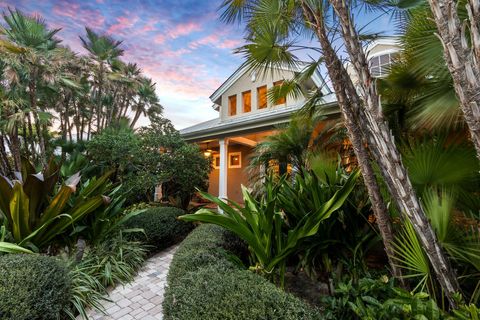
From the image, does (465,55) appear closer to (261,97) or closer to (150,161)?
(150,161)

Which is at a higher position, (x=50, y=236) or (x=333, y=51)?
(x=333, y=51)

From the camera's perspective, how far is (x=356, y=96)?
2.33 meters

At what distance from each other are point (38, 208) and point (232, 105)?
27.8 feet

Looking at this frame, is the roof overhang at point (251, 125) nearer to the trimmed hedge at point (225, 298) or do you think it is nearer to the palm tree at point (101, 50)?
the trimmed hedge at point (225, 298)

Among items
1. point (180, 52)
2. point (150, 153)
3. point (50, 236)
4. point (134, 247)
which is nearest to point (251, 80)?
point (180, 52)

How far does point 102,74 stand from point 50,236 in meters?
12.7

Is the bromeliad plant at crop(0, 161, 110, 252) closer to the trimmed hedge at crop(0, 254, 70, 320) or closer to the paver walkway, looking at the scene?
the trimmed hedge at crop(0, 254, 70, 320)

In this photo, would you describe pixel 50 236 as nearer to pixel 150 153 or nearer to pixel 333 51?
pixel 150 153

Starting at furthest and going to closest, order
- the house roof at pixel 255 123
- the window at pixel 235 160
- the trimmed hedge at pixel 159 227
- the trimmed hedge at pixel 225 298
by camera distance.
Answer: the window at pixel 235 160 → the house roof at pixel 255 123 → the trimmed hedge at pixel 159 227 → the trimmed hedge at pixel 225 298

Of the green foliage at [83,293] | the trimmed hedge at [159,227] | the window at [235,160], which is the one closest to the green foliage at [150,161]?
the trimmed hedge at [159,227]

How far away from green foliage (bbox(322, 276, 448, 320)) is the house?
175 inches

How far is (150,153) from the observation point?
23.8 feet

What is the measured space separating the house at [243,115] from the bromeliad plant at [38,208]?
13.0 feet

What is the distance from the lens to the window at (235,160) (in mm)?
12016
